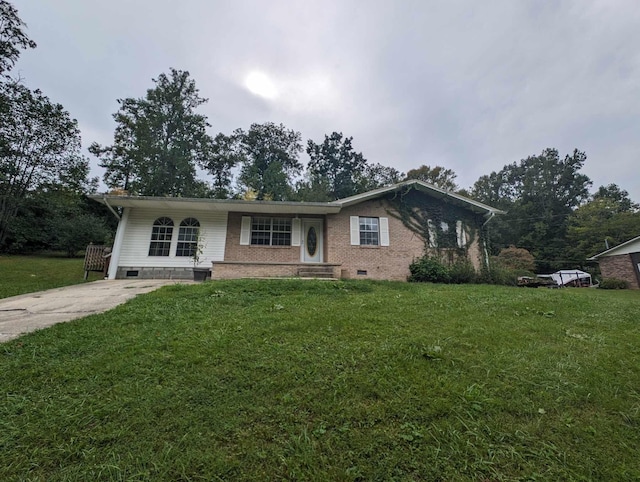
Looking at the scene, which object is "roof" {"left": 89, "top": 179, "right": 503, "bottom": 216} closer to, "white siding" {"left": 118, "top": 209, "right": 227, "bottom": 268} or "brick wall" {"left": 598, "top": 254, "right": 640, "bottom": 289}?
"white siding" {"left": 118, "top": 209, "right": 227, "bottom": 268}

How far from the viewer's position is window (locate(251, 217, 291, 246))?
34.8 ft

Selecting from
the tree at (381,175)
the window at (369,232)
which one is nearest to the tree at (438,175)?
the tree at (381,175)

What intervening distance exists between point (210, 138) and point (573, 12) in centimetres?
2374

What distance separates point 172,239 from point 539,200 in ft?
140

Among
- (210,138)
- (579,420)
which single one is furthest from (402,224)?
(210,138)

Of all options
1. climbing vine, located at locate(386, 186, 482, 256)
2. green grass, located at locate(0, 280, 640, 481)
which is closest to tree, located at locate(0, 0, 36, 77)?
green grass, located at locate(0, 280, 640, 481)

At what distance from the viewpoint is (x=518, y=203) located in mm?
35500

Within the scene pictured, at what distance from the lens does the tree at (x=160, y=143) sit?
20969mm

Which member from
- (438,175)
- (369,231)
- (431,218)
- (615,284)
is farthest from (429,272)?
(438,175)

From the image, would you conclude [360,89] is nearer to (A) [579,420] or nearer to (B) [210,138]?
(A) [579,420]

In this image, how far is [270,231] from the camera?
10.7 m

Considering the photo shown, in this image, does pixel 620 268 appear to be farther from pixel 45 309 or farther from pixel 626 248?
pixel 45 309

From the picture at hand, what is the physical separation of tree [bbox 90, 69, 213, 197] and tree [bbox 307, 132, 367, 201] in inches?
483

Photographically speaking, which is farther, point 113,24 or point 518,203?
point 518,203
